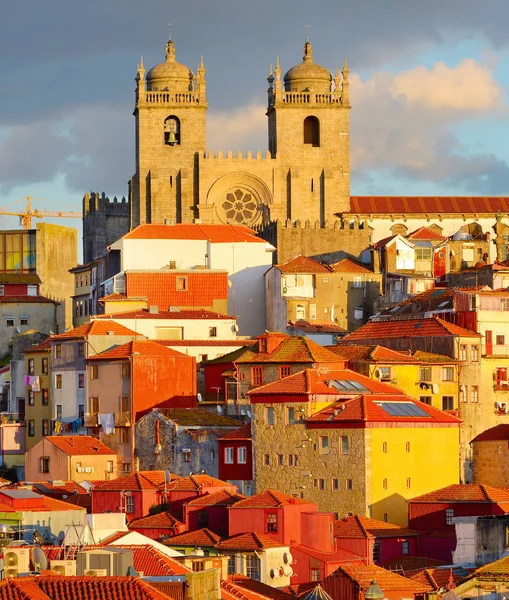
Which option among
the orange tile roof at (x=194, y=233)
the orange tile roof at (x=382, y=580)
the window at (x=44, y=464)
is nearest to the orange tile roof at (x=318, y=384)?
the window at (x=44, y=464)

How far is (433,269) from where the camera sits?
124 meters

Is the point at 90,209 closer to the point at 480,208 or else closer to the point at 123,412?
the point at 480,208

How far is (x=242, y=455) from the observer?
92.8m

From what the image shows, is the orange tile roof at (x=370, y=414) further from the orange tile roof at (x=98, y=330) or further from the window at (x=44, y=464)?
the orange tile roof at (x=98, y=330)

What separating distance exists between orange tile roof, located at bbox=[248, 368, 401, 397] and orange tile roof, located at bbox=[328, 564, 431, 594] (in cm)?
1858

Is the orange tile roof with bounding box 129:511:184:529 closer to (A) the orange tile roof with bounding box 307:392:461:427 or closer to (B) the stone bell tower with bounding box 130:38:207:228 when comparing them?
(A) the orange tile roof with bounding box 307:392:461:427

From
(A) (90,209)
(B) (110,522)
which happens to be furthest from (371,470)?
(A) (90,209)

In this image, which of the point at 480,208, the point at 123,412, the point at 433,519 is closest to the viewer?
the point at 433,519

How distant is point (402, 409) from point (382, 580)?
2078 cm

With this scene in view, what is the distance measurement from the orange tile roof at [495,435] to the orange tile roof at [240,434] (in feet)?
34.9

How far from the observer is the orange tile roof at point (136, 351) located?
102 meters

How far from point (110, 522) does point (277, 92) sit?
74.1m

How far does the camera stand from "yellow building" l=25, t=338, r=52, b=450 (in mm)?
110375

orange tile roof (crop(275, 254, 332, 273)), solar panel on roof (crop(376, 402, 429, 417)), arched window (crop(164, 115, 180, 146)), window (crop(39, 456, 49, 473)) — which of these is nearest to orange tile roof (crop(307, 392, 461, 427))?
solar panel on roof (crop(376, 402, 429, 417))
